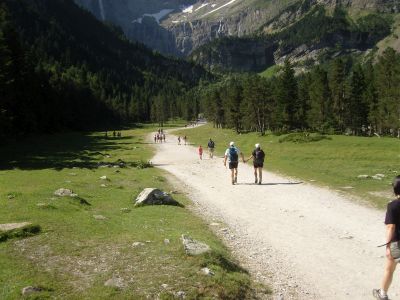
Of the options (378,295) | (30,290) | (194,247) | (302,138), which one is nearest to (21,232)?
(30,290)

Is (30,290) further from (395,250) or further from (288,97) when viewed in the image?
(288,97)

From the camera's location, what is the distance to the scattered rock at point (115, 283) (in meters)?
9.54

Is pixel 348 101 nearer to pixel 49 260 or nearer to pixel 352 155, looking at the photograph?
pixel 352 155

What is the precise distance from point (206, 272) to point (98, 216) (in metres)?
7.22

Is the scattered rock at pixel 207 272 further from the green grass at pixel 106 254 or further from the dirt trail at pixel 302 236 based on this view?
the dirt trail at pixel 302 236

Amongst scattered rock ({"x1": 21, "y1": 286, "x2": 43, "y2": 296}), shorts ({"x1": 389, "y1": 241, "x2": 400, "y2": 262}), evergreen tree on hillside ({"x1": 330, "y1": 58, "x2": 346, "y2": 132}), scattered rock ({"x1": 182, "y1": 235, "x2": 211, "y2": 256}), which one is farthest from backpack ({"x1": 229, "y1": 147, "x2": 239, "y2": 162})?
evergreen tree on hillside ({"x1": 330, "y1": 58, "x2": 346, "y2": 132})

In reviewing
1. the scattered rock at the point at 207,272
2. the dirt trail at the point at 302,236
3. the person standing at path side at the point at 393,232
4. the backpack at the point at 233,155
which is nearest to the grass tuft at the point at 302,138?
the backpack at the point at 233,155

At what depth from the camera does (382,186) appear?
2391 centimetres

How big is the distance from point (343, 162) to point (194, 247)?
31.2m

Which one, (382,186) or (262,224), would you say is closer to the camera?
(262,224)

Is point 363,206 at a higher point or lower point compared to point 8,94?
lower

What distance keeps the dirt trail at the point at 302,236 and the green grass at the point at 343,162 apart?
2.36m

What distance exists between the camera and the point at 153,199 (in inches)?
790

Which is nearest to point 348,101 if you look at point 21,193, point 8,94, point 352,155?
point 352,155
